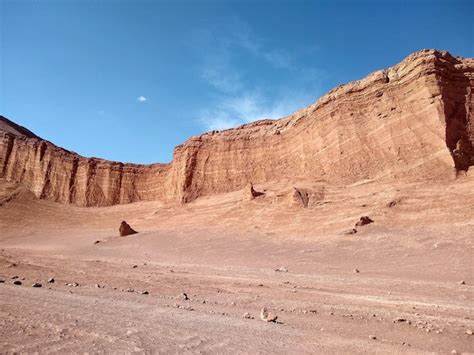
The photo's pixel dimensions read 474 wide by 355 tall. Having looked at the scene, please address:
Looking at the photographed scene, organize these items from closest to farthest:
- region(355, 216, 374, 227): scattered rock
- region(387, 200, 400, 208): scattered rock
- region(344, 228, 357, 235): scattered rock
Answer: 1. region(344, 228, 357, 235): scattered rock
2. region(355, 216, 374, 227): scattered rock
3. region(387, 200, 400, 208): scattered rock

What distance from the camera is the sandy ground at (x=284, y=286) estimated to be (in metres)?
4.84

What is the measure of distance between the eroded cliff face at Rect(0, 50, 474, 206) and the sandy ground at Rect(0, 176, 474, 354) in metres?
3.40

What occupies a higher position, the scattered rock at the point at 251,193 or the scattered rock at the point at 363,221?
the scattered rock at the point at 251,193

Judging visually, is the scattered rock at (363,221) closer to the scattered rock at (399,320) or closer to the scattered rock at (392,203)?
the scattered rock at (392,203)

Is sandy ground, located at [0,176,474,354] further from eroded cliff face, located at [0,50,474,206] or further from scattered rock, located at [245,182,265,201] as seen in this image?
eroded cliff face, located at [0,50,474,206]

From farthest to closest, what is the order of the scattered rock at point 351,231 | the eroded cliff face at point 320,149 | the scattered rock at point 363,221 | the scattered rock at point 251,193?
the scattered rock at point 251,193, the eroded cliff face at point 320,149, the scattered rock at point 363,221, the scattered rock at point 351,231

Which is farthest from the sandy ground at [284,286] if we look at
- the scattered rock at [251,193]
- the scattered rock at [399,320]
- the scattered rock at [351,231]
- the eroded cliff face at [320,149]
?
the eroded cliff face at [320,149]

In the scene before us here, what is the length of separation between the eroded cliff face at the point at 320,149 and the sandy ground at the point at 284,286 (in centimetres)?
340

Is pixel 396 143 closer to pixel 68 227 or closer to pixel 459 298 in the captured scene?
pixel 459 298

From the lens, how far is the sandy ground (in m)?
4.84

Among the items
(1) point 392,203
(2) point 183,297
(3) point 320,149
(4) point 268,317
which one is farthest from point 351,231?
(3) point 320,149

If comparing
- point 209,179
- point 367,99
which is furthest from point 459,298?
point 209,179

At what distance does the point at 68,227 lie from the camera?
44.2m

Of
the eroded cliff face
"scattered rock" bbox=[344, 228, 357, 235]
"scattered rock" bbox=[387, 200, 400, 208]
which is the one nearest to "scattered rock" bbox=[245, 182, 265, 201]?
the eroded cliff face
